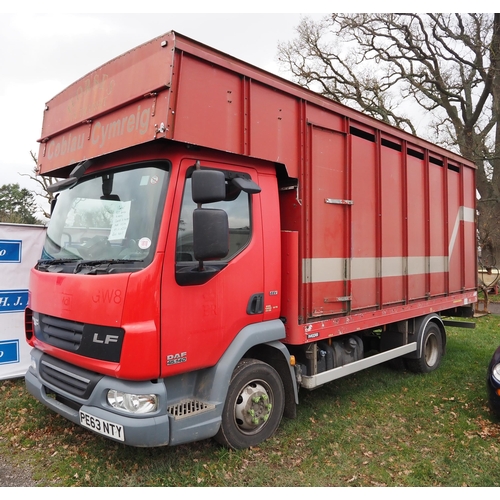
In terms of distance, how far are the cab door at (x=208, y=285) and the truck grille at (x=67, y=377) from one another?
0.64 m

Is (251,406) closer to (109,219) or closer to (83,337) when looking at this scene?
(83,337)

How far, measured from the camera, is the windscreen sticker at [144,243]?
10.5ft

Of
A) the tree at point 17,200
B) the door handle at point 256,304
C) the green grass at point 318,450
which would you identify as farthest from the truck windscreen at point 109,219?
the tree at point 17,200

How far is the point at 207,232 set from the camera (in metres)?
3.07

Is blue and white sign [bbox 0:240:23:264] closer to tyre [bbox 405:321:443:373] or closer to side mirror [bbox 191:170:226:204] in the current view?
side mirror [bbox 191:170:226:204]

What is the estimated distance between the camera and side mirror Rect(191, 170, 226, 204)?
3141 millimetres

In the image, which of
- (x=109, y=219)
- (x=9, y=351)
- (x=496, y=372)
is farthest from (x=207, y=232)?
(x=9, y=351)

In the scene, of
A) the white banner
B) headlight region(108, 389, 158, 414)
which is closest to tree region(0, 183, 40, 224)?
the white banner

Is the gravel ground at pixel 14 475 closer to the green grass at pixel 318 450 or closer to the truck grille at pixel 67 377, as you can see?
the green grass at pixel 318 450

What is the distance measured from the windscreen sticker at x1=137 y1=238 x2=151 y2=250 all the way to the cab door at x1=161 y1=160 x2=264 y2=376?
0.50 feet

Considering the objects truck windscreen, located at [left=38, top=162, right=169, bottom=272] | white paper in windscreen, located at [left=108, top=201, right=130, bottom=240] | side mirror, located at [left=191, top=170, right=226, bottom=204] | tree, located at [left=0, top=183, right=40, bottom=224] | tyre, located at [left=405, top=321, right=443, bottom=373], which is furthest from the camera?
tree, located at [left=0, top=183, right=40, bottom=224]

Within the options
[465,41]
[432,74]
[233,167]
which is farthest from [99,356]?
[432,74]

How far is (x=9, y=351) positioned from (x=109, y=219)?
3.63 meters

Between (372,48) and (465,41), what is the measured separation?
14.0ft
